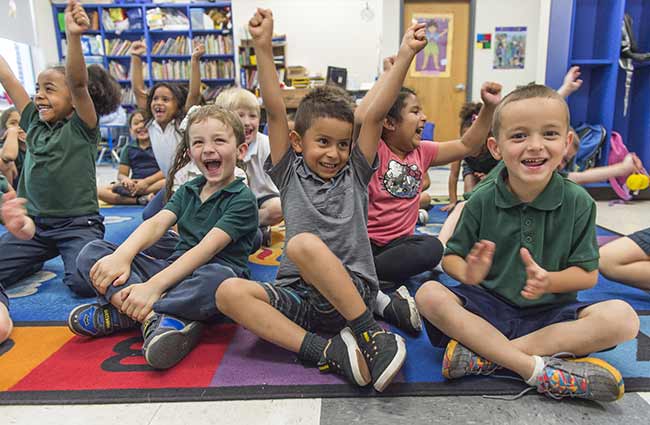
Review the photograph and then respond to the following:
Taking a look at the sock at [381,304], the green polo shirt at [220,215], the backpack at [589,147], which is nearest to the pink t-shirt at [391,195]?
the sock at [381,304]

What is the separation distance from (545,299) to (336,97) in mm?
657

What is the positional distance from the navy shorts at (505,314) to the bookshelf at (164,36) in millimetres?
5477

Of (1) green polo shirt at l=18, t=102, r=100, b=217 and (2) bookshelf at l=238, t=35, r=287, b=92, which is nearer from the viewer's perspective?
(1) green polo shirt at l=18, t=102, r=100, b=217

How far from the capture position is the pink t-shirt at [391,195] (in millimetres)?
1455

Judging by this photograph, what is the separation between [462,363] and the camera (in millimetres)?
911

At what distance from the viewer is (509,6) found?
5445 mm

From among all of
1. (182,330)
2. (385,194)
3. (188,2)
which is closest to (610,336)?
(385,194)

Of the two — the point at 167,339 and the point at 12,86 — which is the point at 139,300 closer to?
the point at 167,339

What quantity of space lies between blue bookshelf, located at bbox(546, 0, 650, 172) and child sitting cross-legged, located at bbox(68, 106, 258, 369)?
109 inches

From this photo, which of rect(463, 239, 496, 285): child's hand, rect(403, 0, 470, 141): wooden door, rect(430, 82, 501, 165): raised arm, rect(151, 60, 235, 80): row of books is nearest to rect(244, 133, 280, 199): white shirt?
rect(430, 82, 501, 165): raised arm

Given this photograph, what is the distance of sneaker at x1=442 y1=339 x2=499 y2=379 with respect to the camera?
91 cm

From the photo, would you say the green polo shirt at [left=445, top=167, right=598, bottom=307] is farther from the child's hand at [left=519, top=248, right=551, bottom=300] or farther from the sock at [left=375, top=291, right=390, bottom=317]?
the sock at [left=375, top=291, right=390, bottom=317]

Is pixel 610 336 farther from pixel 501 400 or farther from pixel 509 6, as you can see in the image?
pixel 509 6

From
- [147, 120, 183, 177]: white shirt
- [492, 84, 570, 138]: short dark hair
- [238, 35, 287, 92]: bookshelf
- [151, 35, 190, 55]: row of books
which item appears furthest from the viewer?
[151, 35, 190, 55]: row of books
